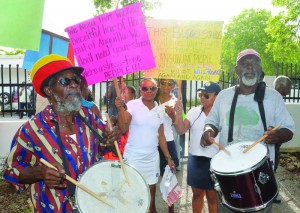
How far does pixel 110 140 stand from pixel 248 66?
1544mm

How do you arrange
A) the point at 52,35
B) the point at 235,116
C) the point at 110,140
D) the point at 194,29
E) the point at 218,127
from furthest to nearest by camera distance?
the point at 52,35, the point at 194,29, the point at 218,127, the point at 235,116, the point at 110,140

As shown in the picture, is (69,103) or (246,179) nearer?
(69,103)

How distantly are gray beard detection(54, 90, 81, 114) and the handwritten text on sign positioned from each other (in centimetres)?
200

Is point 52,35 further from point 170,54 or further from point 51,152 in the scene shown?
point 51,152

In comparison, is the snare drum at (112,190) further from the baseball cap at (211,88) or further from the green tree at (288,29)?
the green tree at (288,29)

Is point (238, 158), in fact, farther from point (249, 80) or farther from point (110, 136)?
point (110, 136)

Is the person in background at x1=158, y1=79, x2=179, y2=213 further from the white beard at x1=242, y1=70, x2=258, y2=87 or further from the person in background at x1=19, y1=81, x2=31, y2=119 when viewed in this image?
the person in background at x1=19, y1=81, x2=31, y2=119

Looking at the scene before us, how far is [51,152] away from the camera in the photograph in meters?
2.28

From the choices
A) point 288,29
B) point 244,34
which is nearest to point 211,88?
point 288,29

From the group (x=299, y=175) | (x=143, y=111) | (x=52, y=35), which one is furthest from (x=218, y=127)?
(x=299, y=175)

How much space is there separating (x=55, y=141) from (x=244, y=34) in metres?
41.9

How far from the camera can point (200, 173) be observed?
4.18 m

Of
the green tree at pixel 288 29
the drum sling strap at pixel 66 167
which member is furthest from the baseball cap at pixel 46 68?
the green tree at pixel 288 29

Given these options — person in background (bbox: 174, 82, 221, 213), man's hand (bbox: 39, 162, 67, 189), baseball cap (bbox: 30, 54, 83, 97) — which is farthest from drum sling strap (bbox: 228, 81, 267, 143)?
man's hand (bbox: 39, 162, 67, 189)
